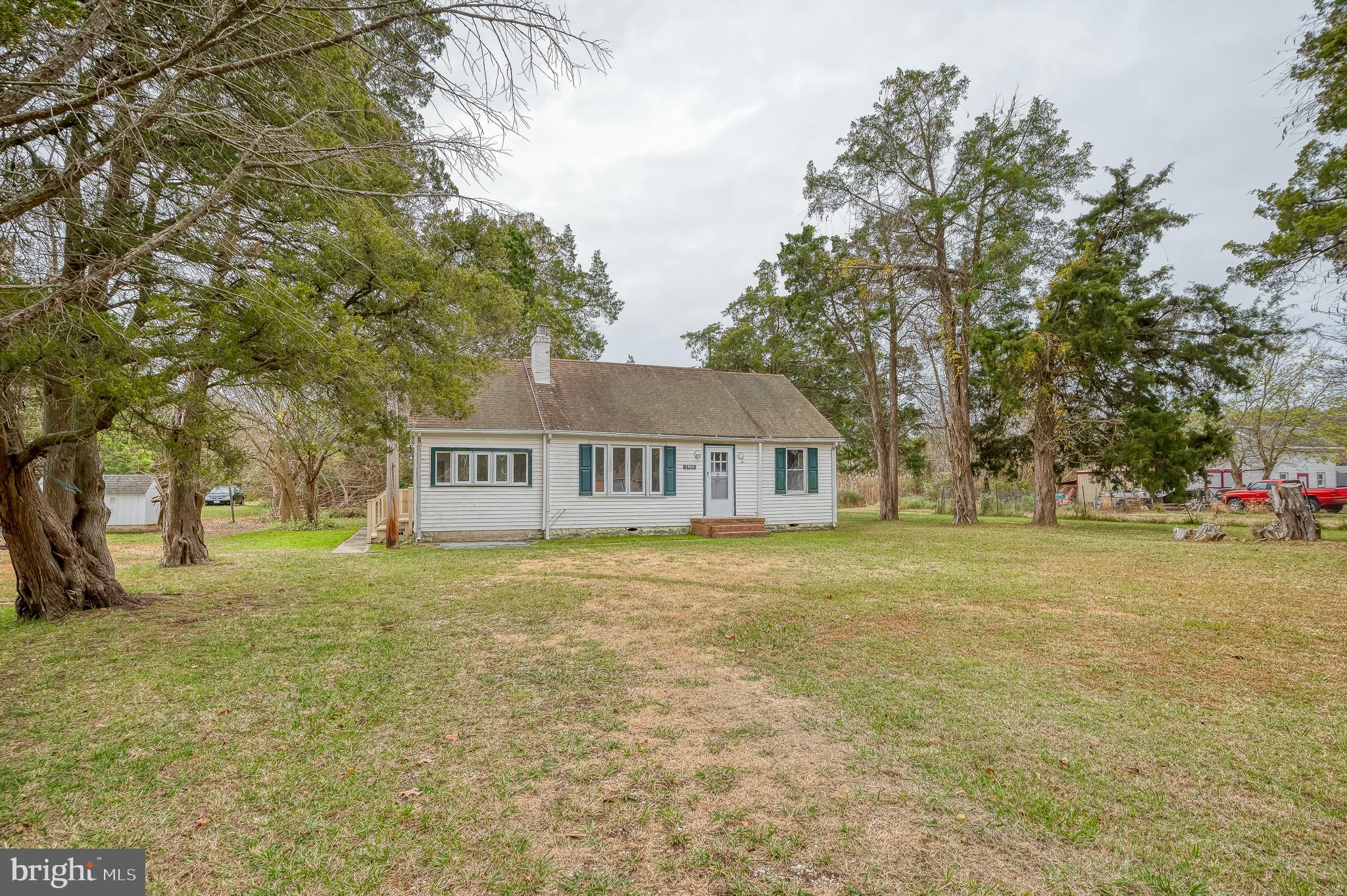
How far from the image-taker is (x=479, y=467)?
14.2 meters

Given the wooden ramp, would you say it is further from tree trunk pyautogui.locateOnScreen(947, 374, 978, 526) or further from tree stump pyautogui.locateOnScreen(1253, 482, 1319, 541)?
tree stump pyautogui.locateOnScreen(1253, 482, 1319, 541)

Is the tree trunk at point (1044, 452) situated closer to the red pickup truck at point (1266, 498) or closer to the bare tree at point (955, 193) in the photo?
the bare tree at point (955, 193)

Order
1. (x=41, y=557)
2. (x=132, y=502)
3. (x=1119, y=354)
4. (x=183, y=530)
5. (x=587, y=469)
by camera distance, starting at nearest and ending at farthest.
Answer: (x=41, y=557) → (x=183, y=530) → (x=587, y=469) → (x=1119, y=354) → (x=132, y=502)

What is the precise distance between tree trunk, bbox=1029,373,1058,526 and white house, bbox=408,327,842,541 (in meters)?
6.44

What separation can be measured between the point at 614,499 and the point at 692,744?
12203 millimetres

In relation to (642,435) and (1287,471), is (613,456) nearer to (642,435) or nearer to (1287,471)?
(642,435)

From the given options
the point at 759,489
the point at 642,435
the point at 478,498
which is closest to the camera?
the point at 478,498

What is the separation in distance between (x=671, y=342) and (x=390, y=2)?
88.8 feet

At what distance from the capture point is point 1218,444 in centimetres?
1573

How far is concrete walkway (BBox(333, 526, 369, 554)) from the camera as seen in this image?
40.1 feet

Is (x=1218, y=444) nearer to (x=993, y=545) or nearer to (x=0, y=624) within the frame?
(x=993, y=545)

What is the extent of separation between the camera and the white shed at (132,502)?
70.6 feet

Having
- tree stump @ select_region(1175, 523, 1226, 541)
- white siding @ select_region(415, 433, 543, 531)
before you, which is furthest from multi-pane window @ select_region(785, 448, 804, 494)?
tree stump @ select_region(1175, 523, 1226, 541)

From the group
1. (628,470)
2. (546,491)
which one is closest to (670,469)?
(628,470)
